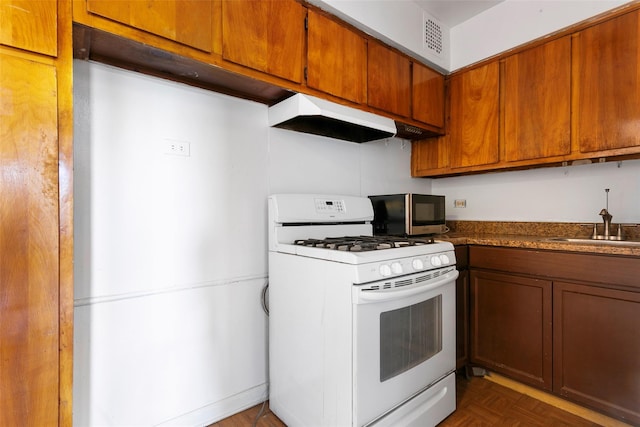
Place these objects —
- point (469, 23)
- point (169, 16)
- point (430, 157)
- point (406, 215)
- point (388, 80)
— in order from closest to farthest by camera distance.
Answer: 1. point (169, 16)
2. point (388, 80)
3. point (406, 215)
4. point (469, 23)
5. point (430, 157)

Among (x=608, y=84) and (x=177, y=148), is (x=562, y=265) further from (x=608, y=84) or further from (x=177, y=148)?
(x=177, y=148)

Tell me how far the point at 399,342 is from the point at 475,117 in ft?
5.74

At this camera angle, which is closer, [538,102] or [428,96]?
[538,102]

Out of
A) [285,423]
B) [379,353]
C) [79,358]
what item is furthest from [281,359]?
[79,358]

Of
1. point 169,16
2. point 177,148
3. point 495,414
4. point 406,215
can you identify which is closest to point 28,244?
point 177,148

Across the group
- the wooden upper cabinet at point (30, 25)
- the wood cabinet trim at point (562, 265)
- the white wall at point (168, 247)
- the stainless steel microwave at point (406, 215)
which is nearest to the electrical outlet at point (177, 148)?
the white wall at point (168, 247)

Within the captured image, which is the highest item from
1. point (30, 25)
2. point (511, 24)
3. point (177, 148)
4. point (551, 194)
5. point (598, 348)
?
point (511, 24)

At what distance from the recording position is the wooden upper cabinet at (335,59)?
168 centimetres

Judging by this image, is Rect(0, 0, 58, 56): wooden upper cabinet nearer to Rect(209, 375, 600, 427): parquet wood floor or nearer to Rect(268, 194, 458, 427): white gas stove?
Rect(268, 194, 458, 427): white gas stove

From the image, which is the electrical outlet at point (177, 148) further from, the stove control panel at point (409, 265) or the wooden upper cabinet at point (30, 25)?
the stove control panel at point (409, 265)

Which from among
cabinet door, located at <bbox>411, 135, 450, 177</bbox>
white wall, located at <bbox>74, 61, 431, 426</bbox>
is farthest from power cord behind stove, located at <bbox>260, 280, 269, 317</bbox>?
cabinet door, located at <bbox>411, 135, 450, 177</bbox>

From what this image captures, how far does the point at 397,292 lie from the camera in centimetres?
133

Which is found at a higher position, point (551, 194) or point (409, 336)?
point (551, 194)

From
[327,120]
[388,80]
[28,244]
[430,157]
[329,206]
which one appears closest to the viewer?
[28,244]
